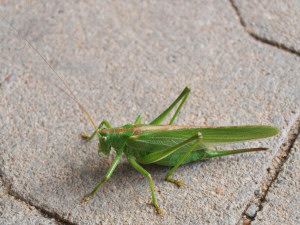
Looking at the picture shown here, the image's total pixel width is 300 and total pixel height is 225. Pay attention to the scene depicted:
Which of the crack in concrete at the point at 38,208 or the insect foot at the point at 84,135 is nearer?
the crack in concrete at the point at 38,208

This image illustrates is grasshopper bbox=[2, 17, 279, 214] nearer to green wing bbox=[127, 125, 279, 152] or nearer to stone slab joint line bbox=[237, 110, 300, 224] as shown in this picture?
green wing bbox=[127, 125, 279, 152]

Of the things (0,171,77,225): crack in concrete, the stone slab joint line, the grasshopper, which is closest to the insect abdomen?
the grasshopper

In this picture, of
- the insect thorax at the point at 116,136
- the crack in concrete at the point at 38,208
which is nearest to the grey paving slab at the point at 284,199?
the insect thorax at the point at 116,136

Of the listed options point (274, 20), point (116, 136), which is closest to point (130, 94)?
point (116, 136)

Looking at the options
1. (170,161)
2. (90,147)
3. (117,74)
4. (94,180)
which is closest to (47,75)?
(117,74)

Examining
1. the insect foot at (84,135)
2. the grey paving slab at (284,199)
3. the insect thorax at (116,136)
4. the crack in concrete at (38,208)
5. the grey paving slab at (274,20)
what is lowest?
the grey paving slab at (284,199)

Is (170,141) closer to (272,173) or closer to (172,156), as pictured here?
(172,156)

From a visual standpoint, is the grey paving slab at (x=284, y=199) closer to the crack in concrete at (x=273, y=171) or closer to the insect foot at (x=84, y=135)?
the crack in concrete at (x=273, y=171)
